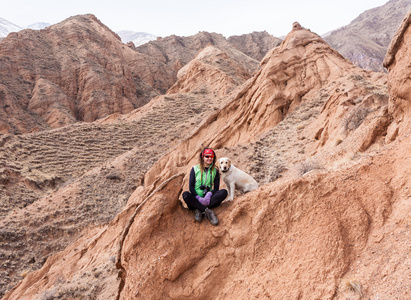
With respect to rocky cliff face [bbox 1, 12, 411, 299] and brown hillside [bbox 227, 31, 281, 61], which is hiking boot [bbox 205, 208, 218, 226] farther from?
brown hillside [bbox 227, 31, 281, 61]

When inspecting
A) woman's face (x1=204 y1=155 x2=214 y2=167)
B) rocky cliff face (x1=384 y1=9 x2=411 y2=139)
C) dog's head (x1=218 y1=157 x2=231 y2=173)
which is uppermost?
rocky cliff face (x1=384 y1=9 x2=411 y2=139)

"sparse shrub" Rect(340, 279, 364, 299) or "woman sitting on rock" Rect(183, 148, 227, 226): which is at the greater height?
"woman sitting on rock" Rect(183, 148, 227, 226)

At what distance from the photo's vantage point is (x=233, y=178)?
15.9 feet

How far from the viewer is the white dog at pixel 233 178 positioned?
474 cm

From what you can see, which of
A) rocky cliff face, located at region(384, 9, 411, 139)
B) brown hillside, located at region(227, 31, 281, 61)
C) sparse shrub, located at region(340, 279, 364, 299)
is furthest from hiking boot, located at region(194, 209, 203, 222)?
brown hillside, located at region(227, 31, 281, 61)

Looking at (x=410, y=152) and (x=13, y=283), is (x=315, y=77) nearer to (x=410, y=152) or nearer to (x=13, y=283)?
(x=410, y=152)

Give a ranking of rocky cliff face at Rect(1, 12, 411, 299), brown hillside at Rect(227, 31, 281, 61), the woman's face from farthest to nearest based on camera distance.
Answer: brown hillside at Rect(227, 31, 281, 61)
the woman's face
rocky cliff face at Rect(1, 12, 411, 299)

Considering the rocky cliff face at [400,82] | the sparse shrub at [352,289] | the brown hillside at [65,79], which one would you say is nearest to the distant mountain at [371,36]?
the brown hillside at [65,79]

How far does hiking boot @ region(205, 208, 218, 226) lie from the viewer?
4097 mm

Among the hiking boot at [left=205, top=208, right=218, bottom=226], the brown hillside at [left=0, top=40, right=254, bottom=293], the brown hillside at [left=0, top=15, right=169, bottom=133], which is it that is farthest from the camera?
the brown hillside at [left=0, top=15, right=169, bottom=133]

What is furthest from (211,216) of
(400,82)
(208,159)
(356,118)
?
(356,118)

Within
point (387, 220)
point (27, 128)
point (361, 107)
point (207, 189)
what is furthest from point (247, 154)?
point (27, 128)

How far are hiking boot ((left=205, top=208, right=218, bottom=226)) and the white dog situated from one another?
701 millimetres

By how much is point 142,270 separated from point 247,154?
8543 mm
